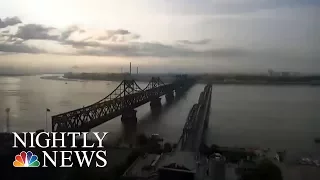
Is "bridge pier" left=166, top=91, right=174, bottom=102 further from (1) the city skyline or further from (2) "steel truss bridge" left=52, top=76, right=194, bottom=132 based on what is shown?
(1) the city skyline

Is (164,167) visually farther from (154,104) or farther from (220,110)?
(220,110)

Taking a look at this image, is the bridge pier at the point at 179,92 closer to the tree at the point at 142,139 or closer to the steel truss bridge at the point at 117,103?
the steel truss bridge at the point at 117,103

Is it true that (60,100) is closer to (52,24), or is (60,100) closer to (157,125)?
(52,24)

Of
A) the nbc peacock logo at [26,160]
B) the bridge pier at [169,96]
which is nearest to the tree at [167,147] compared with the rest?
the bridge pier at [169,96]

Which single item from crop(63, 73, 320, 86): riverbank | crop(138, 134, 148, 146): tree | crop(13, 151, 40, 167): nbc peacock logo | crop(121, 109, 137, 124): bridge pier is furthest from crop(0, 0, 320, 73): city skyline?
crop(13, 151, 40, 167): nbc peacock logo

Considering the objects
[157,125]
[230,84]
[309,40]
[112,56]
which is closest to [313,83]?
[309,40]

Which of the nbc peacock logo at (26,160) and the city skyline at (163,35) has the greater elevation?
the city skyline at (163,35)

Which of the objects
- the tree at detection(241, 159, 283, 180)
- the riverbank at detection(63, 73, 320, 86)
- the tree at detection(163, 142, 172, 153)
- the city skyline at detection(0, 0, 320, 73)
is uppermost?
the city skyline at detection(0, 0, 320, 73)
